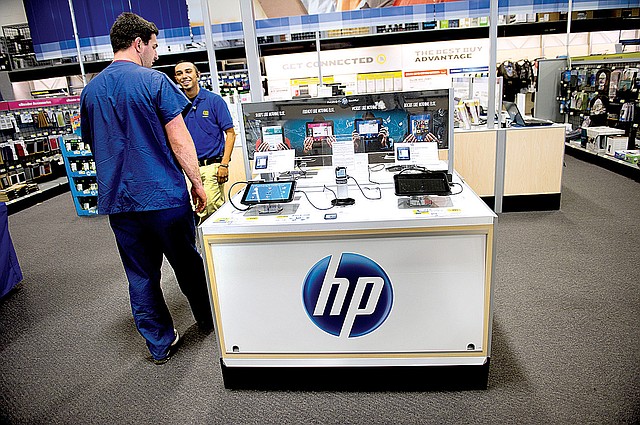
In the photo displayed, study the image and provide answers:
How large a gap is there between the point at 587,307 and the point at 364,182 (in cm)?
162

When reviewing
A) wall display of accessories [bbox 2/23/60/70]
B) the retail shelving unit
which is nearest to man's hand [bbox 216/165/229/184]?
the retail shelving unit

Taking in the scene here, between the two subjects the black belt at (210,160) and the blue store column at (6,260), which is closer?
the blue store column at (6,260)

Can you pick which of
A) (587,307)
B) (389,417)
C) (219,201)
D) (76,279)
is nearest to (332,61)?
(219,201)

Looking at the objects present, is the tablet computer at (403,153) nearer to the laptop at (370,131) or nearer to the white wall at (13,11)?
the laptop at (370,131)

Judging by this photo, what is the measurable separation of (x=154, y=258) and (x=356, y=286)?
3.74ft

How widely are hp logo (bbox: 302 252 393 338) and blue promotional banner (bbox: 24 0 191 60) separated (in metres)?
5.06

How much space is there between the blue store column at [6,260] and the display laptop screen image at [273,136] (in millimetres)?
2244

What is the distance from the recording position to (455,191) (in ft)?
7.63

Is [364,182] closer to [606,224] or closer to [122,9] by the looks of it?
[606,224]

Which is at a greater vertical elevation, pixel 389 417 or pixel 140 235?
pixel 140 235

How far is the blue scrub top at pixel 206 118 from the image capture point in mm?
3498

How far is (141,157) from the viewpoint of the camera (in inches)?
87.7

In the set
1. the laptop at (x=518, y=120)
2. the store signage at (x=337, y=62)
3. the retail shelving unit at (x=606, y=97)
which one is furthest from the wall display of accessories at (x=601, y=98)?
the store signage at (x=337, y=62)

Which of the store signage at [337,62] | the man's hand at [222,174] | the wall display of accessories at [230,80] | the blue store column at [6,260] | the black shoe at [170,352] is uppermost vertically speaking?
the store signage at [337,62]
